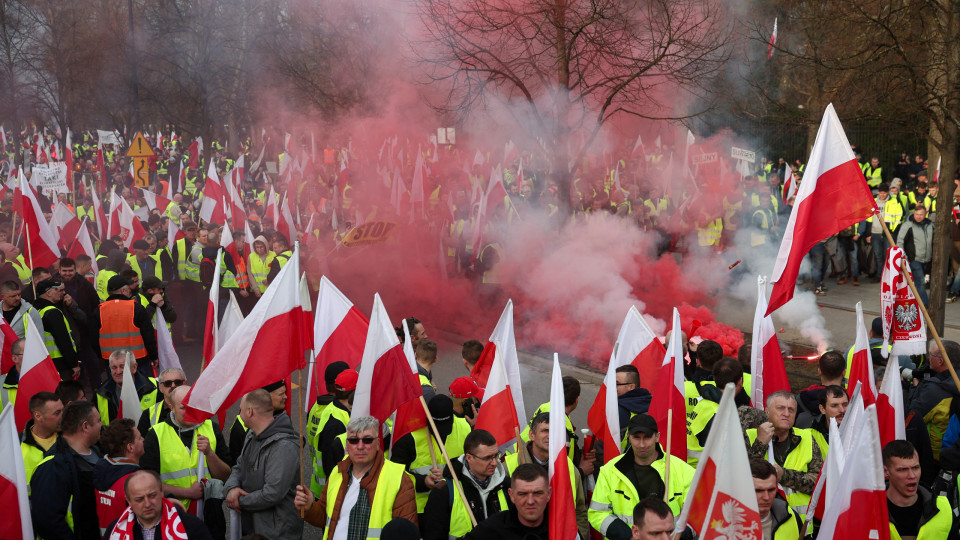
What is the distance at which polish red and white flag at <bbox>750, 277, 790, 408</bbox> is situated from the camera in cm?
647

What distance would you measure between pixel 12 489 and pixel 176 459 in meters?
0.95

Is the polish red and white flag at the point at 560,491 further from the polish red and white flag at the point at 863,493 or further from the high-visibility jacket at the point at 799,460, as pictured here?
the high-visibility jacket at the point at 799,460

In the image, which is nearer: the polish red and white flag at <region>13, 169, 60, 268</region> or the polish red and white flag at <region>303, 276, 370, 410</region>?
the polish red and white flag at <region>303, 276, 370, 410</region>

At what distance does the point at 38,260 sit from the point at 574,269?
6.33 metres

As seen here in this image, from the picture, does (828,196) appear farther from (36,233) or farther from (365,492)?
(36,233)

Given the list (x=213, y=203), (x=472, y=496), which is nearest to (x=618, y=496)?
(x=472, y=496)

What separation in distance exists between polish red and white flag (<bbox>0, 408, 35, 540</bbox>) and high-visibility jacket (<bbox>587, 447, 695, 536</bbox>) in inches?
108

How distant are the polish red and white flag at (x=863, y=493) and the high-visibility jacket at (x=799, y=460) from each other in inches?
48.5

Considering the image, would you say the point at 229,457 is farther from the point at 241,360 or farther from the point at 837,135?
the point at 837,135

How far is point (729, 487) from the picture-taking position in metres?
3.76

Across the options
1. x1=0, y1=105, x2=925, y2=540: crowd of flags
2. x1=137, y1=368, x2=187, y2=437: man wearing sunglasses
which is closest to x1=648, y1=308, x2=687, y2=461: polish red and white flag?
x1=0, y1=105, x2=925, y2=540: crowd of flags

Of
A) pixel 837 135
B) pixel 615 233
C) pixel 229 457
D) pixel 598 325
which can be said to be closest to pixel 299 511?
pixel 229 457

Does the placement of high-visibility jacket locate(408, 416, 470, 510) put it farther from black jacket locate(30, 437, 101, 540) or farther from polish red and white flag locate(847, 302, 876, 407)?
polish red and white flag locate(847, 302, 876, 407)

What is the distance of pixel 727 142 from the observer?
18.3 metres
